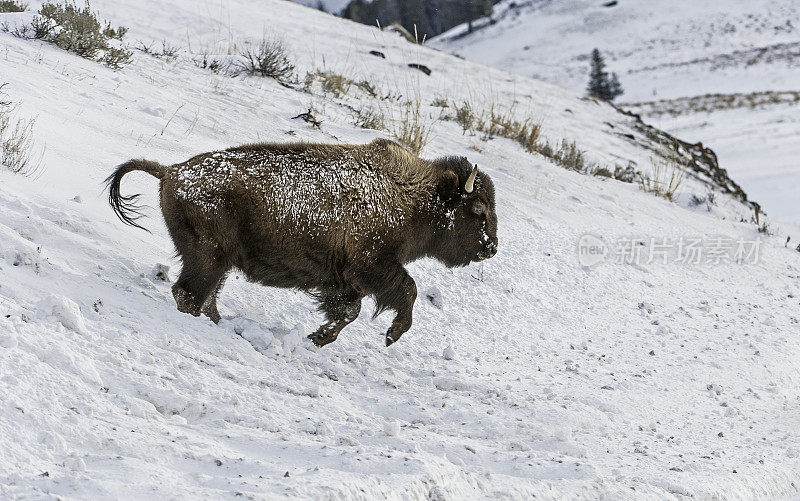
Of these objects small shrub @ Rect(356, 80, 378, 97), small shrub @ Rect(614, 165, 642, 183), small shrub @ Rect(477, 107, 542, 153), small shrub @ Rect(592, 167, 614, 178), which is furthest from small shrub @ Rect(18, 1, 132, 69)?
small shrub @ Rect(614, 165, 642, 183)

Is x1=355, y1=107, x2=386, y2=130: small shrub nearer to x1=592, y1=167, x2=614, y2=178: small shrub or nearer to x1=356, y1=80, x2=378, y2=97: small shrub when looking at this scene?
x1=356, y1=80, x2=378, y2=97: small shrub

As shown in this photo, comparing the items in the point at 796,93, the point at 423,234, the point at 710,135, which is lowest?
the point at 423,234

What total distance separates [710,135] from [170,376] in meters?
25.9

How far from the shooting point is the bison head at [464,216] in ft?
17.6

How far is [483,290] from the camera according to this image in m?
6.43

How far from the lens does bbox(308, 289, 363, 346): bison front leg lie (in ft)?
16.1

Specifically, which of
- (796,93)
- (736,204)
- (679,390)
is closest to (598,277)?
(679,390)

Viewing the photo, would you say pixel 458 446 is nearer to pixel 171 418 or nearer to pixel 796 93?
pixel 171 418

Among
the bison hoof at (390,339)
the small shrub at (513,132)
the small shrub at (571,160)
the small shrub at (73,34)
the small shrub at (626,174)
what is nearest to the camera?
the bison hoof at (390,339)

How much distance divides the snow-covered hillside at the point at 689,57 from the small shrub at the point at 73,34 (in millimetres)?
12380

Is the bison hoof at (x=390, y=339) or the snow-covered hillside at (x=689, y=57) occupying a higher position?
the snow-covered hillside at (x=689, y=57)

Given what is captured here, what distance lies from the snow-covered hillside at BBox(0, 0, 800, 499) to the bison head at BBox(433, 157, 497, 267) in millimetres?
653

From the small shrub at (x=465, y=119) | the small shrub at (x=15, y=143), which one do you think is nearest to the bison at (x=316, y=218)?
the small shrub at (x=15, y=143)

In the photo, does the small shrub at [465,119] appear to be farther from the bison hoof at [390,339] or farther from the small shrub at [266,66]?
the bison hoof at [390,339]
